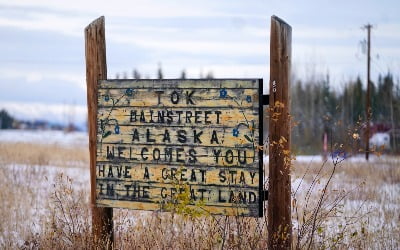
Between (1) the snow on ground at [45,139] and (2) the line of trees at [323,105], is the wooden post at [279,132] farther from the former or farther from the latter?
(2) the line of trees at [323,105]

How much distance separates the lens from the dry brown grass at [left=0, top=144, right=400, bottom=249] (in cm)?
511

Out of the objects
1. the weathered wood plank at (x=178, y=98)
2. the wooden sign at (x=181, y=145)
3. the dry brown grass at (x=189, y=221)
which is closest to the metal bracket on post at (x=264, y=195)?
the wooden sign at (x=181, y=145)

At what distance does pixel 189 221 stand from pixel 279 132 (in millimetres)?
2567

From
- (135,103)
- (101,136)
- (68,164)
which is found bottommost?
(68,164)

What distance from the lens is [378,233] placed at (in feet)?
21.6

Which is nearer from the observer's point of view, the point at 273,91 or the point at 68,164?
the point at 273,91

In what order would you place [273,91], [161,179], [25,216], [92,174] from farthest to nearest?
[25,216] → [92,174] → [161,179] → [273,91]

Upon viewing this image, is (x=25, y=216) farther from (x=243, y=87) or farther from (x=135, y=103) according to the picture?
(x=243, y=87)

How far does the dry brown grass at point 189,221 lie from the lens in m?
5.11

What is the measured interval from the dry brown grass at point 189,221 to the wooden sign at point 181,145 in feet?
0.85

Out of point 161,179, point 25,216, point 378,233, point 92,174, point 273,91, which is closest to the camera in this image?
point 273,91

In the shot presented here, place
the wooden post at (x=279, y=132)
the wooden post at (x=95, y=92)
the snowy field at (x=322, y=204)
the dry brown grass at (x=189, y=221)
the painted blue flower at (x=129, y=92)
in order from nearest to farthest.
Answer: the wooden post at (x=279, y=132), the dry brown grass at (x=189, y=221), the painted blue flower at (x=129, y=92), the wooden post at (x=95, y=92), the snowy field at (x=322, y=204)

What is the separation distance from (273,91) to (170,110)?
104 centimetres

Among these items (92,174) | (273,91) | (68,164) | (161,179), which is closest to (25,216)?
(92,174)
